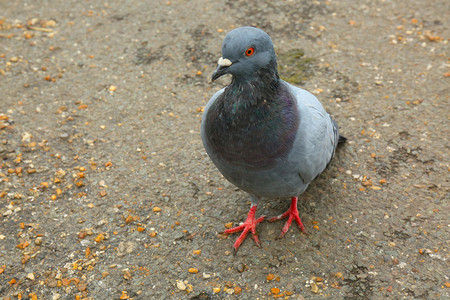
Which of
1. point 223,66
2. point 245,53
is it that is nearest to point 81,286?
point 223,66

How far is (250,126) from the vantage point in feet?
8.70

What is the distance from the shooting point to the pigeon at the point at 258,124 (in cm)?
261

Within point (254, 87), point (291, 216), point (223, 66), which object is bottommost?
point (291, 216)

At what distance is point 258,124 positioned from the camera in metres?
2.65

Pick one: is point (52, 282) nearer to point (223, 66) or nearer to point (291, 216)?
point (291, 216)

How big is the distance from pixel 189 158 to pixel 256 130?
1.45 metres

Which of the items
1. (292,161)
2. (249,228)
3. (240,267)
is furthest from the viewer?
(249,228)

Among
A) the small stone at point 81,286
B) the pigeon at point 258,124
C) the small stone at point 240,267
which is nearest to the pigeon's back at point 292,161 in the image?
the pigeon at point 258,124

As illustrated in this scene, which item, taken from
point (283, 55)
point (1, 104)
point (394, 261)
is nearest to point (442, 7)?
point (283, 55)

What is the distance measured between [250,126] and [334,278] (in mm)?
1245

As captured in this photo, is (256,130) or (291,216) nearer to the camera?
(256,130)

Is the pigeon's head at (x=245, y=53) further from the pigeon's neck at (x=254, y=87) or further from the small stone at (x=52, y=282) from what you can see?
the small stone at (x=52, y=282)

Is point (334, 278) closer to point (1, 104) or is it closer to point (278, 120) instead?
point (278, 120)

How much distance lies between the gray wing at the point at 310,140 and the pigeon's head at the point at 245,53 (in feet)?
1.41
